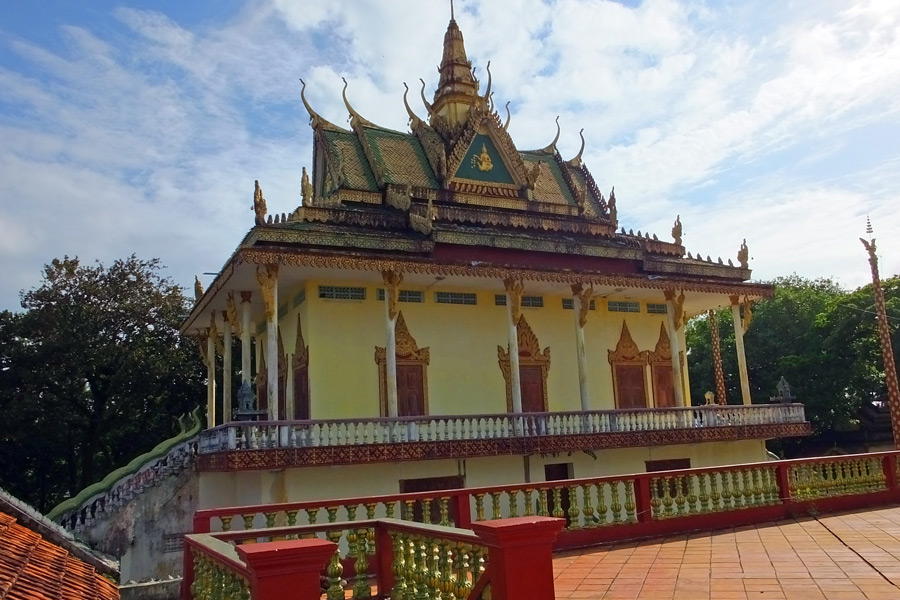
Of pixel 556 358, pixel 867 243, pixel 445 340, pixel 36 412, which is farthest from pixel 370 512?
pixel 867 243

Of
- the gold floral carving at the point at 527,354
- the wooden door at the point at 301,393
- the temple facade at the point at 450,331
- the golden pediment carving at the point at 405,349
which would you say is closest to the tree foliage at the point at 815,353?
the temple facade at the point at 450,331

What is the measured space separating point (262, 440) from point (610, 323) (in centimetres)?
959

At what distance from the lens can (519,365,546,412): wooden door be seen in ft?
55.8

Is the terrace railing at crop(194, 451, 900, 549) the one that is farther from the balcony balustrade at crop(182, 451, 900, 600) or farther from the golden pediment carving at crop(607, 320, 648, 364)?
the golden pediment carving at crop(607, 320, 648, 364)

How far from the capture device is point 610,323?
1859 centimetres

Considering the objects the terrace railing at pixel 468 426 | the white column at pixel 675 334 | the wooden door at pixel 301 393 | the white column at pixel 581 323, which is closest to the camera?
the terrace railing at pixel 468 426

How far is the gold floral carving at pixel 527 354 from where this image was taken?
55.3 feet

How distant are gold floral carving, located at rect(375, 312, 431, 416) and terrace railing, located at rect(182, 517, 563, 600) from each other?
27.7 feet

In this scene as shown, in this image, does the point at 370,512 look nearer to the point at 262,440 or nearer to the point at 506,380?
the point at 262,440

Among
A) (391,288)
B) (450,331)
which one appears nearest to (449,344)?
(450,331)

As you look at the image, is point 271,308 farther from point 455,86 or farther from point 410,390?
point 455,86

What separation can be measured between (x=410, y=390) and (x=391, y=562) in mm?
9320

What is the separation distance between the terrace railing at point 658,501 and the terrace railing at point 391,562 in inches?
46.7

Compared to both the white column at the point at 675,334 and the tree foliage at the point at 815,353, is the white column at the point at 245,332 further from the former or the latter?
the tree foliage at the point at 815,353
